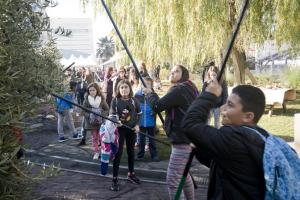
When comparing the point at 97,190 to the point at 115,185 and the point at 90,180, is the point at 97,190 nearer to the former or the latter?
the point at 115,185

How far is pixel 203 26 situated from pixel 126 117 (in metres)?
6.19

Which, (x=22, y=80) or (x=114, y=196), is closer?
(x=22, y=80)

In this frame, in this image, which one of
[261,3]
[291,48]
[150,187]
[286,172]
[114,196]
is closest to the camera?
[286,172]

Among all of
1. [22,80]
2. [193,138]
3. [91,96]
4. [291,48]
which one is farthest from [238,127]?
[291,48]

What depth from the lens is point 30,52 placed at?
2.68m

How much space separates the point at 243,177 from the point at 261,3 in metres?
10.6

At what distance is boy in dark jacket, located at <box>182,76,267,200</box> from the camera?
7.56 ft

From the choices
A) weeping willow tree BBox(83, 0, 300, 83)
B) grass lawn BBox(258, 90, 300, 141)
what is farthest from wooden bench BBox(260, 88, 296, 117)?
weeping willow tree BBox(83, 0, 300, 83)

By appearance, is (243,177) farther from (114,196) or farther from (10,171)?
(114,196)

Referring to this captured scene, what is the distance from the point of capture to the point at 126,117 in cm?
645

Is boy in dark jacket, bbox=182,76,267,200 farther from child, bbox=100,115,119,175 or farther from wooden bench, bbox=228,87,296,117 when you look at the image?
wooden bench, bbox=228,87,296,117

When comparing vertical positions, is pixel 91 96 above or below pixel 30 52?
below

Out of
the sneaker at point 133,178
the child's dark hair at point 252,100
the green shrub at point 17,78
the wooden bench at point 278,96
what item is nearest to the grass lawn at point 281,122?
the wooden bench at point 278,96

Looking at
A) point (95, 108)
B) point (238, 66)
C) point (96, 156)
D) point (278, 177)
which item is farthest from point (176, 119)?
point (238, 66)
